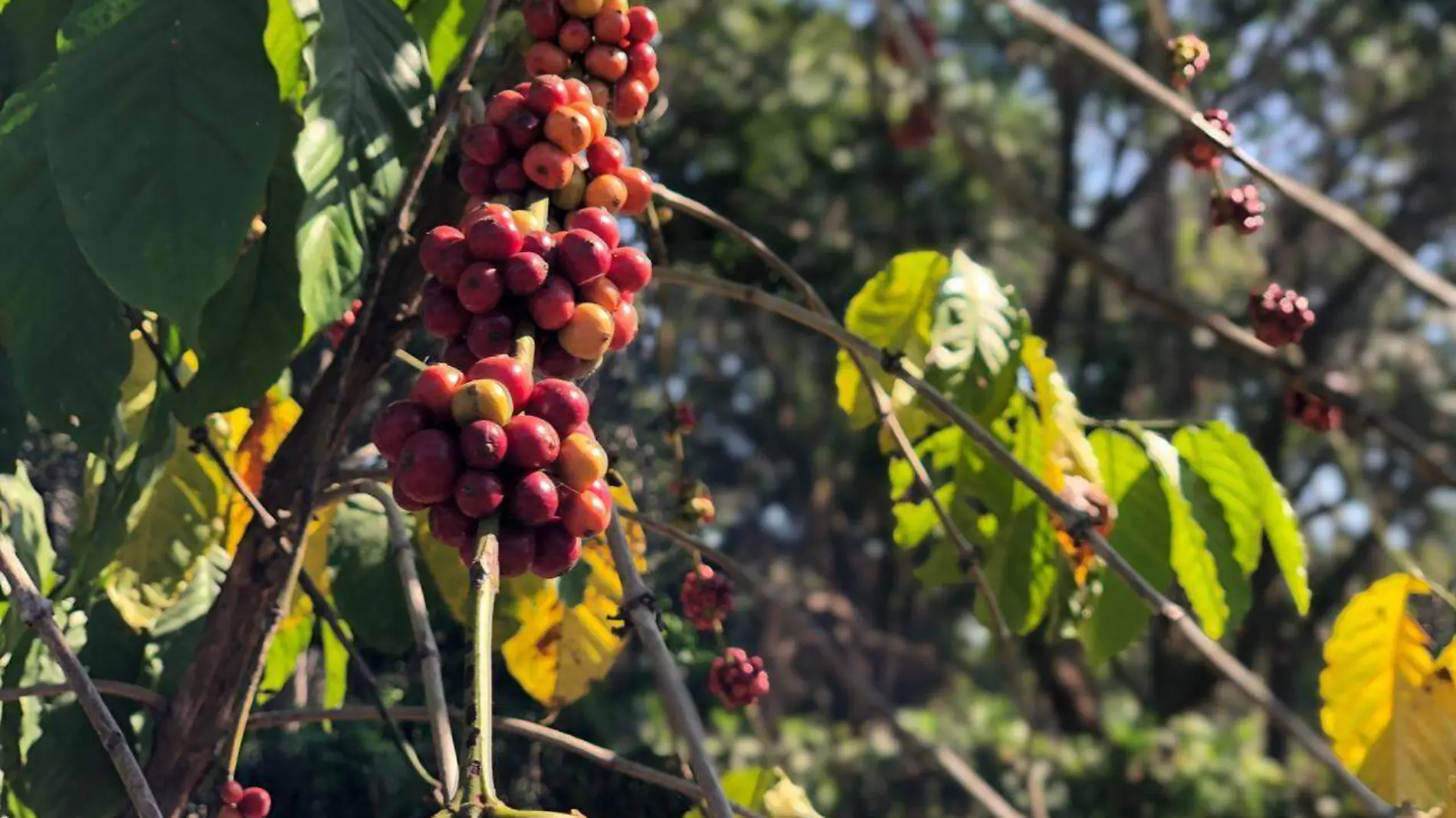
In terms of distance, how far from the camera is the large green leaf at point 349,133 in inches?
41.1

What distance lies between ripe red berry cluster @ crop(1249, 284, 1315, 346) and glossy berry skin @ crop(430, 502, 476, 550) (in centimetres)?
110

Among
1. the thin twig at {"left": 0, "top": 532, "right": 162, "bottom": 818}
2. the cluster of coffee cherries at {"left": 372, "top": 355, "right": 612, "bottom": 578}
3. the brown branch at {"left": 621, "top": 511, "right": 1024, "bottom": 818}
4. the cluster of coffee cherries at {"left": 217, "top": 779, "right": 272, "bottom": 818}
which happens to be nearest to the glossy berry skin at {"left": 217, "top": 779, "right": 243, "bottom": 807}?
the cluster of coffee cherries at {"left": 217, "top": 779, "right": 272, "bottom": 818}

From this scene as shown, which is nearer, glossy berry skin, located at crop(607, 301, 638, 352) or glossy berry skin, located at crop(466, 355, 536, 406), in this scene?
glossy berry skin, located at crop(466, 355, 536, 406)

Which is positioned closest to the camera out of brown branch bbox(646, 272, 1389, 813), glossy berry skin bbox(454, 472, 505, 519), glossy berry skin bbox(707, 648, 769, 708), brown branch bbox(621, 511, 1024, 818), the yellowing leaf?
glossy berry skin bbox(454, 472, 505, 519)

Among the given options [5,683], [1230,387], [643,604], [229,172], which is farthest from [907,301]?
[1230,387]

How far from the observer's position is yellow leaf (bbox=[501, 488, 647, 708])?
1.61m

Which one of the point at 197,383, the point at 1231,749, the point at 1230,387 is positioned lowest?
the point at 1231,749

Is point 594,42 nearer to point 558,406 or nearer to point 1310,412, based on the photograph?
point 558,406

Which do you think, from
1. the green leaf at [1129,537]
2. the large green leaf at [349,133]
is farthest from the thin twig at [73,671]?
the green leaf at [1129,537]

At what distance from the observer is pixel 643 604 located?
960 millimetres

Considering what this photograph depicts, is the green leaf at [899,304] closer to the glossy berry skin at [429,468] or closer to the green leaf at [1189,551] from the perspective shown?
the green leaf at [1189,551]

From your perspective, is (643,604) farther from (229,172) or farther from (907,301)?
(907,301)

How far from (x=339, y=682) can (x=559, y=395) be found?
1.16m

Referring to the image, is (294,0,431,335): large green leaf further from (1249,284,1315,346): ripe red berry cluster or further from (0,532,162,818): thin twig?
(1249,284,1315,346): ripe red berry cluster
